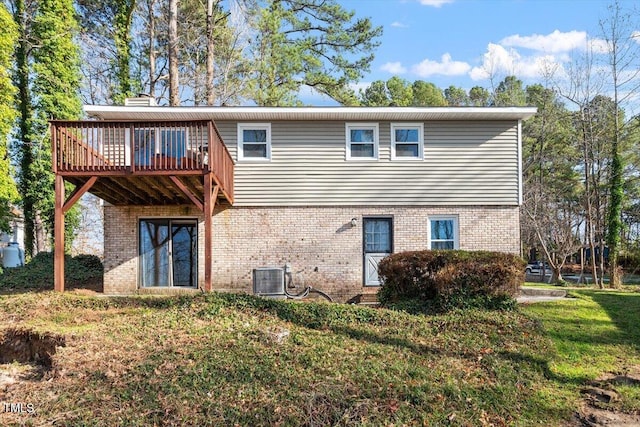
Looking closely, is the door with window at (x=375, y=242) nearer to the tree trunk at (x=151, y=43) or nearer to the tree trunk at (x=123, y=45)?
the tree trunk at (x=151, y=43)

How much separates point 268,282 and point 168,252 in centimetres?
322

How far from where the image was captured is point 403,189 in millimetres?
11352

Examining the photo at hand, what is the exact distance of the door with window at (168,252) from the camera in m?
11.1

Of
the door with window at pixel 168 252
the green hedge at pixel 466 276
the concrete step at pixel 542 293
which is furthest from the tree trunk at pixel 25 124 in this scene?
the concrete step at pixel 542 293

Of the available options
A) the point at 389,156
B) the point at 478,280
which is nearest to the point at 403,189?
the point at 389,156

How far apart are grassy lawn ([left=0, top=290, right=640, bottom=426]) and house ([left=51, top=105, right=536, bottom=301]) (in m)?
3.06

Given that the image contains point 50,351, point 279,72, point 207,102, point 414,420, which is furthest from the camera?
point 279,72

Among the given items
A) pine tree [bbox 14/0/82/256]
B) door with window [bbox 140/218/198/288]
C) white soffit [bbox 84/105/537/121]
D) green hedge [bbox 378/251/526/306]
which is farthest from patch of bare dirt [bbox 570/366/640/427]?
pine tree [bbox 14/0/82/256]

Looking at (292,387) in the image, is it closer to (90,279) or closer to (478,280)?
Result: (478,280)

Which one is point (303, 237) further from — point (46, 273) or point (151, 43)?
point (151, 43)

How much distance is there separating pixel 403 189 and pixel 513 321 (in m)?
4.84

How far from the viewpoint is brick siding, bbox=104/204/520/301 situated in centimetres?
1105

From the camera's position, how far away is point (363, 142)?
11.4 m

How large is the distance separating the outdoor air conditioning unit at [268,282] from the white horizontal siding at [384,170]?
2.09m
